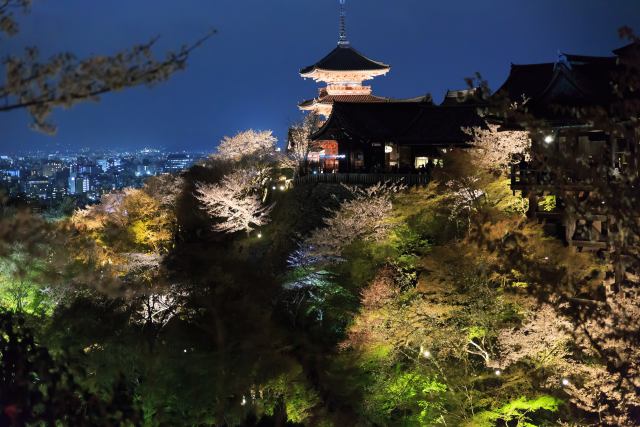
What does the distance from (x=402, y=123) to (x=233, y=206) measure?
8.07 metres

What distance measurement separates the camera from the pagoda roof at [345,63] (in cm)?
3675

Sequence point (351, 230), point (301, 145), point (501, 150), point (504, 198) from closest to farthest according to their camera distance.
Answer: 1. point (504, 198)
2. point (351, 230)
3. point (501, 150)
4. point (301, 145)

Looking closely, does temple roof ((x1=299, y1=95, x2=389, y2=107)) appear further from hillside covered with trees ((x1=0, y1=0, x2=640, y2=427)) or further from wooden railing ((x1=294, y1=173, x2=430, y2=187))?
hillside covered with trees ((x1=0, y1=0, x2=640, y2=427))

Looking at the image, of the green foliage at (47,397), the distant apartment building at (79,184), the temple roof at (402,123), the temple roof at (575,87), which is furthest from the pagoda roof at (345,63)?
the distant apartment building at (79,184)

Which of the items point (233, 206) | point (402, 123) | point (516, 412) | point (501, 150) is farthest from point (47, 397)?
point (402, 123)

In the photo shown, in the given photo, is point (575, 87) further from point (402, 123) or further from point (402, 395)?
point (402, 123)

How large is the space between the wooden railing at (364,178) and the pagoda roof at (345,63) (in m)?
12.0

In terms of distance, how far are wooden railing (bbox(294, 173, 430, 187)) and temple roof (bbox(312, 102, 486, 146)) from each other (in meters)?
2.23

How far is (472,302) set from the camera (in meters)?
14.1

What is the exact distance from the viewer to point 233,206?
24781mm

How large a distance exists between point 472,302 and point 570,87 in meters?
6.85

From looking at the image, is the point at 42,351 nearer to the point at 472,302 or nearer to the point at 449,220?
the point at 472,302

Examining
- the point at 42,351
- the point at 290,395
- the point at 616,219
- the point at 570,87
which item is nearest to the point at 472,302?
the point at 290,395

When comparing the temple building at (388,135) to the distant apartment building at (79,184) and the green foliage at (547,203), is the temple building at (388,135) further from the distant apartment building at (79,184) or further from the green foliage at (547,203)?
the distant apartment building at (79,184)
